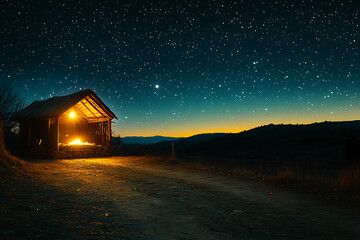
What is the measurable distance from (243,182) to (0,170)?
339 inches

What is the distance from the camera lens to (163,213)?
5.41 m

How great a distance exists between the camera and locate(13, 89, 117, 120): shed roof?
20473 millimetres

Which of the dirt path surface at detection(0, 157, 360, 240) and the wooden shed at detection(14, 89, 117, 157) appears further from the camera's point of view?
the wooden shed at detection(14, 89, 117, 157)

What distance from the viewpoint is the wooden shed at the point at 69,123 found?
68.6 ft

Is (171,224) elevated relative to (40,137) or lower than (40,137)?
lower

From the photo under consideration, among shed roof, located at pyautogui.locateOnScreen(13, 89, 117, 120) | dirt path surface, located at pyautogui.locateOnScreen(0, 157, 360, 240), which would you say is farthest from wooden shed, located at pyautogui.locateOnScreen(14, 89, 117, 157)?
dirt path surface, located at pyautogui.locateOnScreen(0, 157, 360, 240)

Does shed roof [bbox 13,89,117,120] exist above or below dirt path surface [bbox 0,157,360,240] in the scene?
above

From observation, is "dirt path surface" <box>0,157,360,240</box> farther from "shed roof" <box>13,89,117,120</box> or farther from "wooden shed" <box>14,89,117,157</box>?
"wooden shed" <box>14,89,117,157</box>

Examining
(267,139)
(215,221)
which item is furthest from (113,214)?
(267,139)

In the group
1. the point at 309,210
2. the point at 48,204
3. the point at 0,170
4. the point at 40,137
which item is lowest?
the point at 309,210

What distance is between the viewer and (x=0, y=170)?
905cm

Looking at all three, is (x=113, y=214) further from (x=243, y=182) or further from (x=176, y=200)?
(x=243, y=182)

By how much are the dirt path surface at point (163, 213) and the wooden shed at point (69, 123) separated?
13251mm

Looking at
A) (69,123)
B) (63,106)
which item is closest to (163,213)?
(63,106)
